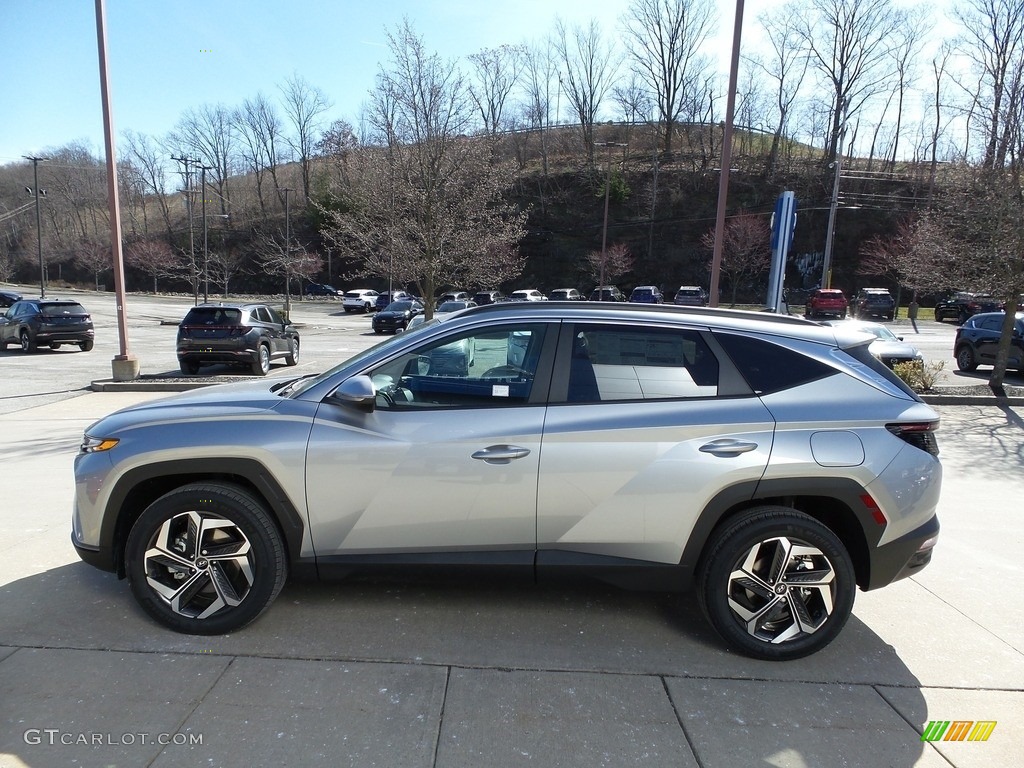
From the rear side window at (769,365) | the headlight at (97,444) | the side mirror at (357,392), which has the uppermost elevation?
the rear side window at (769,365)

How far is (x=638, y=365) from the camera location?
3223mm

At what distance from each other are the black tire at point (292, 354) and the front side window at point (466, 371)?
14.2 metres

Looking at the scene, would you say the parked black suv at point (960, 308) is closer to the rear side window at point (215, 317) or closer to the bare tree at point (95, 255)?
the rear side window at point (215, 317)

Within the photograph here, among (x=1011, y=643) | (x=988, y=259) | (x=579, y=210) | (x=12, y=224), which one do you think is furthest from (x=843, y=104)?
(x=12, y=224)

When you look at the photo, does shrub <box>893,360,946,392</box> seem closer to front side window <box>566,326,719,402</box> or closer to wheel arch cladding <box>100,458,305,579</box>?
front side window <box>566,326,719,402</box>

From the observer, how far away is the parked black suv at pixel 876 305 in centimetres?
4084

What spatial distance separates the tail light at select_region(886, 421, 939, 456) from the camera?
10.0 ft

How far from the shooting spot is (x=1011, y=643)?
338 centimetres

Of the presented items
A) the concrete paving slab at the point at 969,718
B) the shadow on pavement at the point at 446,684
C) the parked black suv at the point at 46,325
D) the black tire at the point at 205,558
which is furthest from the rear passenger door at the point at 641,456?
the parked black suv at the point at 46,325

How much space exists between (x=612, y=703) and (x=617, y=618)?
2.42 feet

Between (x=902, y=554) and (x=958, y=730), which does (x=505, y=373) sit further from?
(x=958, y=730)

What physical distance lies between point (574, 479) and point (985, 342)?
1712cm

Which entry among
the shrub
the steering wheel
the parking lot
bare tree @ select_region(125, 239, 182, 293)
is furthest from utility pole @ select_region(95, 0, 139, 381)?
bare tree @ select_region(125, 239, 182, 293)

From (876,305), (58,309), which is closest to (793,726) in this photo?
(58,309)
